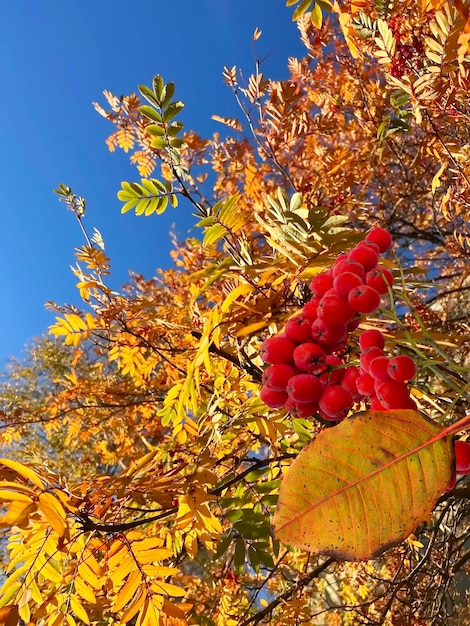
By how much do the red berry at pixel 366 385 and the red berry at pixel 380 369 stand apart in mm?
31

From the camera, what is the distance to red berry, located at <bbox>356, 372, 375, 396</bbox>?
0.71 metres

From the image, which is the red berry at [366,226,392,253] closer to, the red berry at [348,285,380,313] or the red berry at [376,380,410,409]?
the red berry at [348,285,380,313]

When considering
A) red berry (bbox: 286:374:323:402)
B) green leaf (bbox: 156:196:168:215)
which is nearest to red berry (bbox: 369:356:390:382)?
red berry (bbox: 286:374:323:402)

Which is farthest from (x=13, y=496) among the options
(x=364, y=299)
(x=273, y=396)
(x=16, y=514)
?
(x=364, y=299)

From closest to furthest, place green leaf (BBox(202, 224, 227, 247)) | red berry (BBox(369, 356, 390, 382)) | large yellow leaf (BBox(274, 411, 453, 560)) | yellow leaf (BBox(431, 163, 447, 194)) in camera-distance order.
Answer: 1. large yellow leaf (BBox(274, 411, 453, 560))
2. red berry (BBox(369, 356, 390, 382))
3. green leaf (BBox(202, 224, 227, 247))
4. yellow leaf (BBox(431, 163, 447, 194))

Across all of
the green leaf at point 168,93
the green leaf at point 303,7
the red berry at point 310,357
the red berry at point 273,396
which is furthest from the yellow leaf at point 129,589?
the green leaf at point 303,7

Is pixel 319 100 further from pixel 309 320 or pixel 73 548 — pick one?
pixel 73 548

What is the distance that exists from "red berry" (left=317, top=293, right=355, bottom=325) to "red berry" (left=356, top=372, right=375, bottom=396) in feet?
0.34

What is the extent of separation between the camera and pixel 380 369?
0.67 metres

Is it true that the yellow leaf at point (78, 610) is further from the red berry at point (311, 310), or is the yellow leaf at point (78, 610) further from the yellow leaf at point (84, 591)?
the red berry at point (311, 310)

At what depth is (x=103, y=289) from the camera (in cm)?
154

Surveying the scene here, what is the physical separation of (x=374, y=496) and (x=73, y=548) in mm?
862

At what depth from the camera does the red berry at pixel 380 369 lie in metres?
0.67

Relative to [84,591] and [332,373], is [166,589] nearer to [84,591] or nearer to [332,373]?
[84,591]
